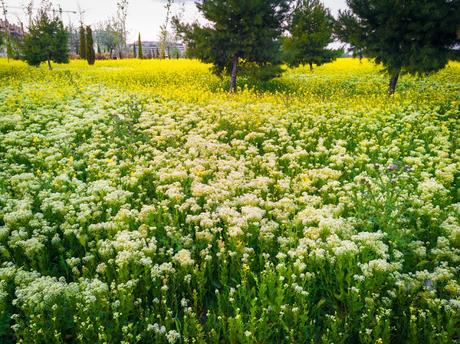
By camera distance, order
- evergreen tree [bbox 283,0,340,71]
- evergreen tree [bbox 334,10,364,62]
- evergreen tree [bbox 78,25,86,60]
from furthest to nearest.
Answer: evergreen tree [bbox 78,25,86,60]
evergreen tree [bbox 283,0,340,71]
evergreen tree [bbox 334,10,364,62]

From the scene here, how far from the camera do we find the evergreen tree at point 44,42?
28.0 meters

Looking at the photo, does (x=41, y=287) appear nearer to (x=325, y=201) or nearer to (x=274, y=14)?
(x=325, y=201)

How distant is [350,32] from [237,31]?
17.4 ft

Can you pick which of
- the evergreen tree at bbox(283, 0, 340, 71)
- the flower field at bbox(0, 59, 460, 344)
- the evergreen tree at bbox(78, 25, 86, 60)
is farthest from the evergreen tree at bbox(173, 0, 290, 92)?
the evergreen tree at bbox(78, 25, 86, 60)

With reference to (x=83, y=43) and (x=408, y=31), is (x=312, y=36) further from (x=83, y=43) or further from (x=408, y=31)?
(x=83, y=43)

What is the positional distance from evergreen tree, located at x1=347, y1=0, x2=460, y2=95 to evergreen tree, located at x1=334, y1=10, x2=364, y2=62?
17 centimetres

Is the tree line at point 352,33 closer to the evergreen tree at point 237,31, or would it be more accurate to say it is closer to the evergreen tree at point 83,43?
the evergreen tree at point 237,31

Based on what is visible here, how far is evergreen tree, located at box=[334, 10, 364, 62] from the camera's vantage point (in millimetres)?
15570

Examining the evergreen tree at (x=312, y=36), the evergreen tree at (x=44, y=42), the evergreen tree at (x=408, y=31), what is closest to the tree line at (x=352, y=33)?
the evergreen tree at (x=408, y=31)

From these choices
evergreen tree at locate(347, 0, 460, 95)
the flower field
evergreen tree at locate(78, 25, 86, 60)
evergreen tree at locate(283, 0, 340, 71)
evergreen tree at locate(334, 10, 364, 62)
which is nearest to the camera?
the flower field

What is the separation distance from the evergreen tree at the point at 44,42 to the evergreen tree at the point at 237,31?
1660 centimetres

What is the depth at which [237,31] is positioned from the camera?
1709cm

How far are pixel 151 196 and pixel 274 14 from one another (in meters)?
13.8

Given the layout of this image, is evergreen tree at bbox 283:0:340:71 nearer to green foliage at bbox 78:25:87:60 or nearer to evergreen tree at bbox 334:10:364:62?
evergreen tree at bbox 334:10:364:62
